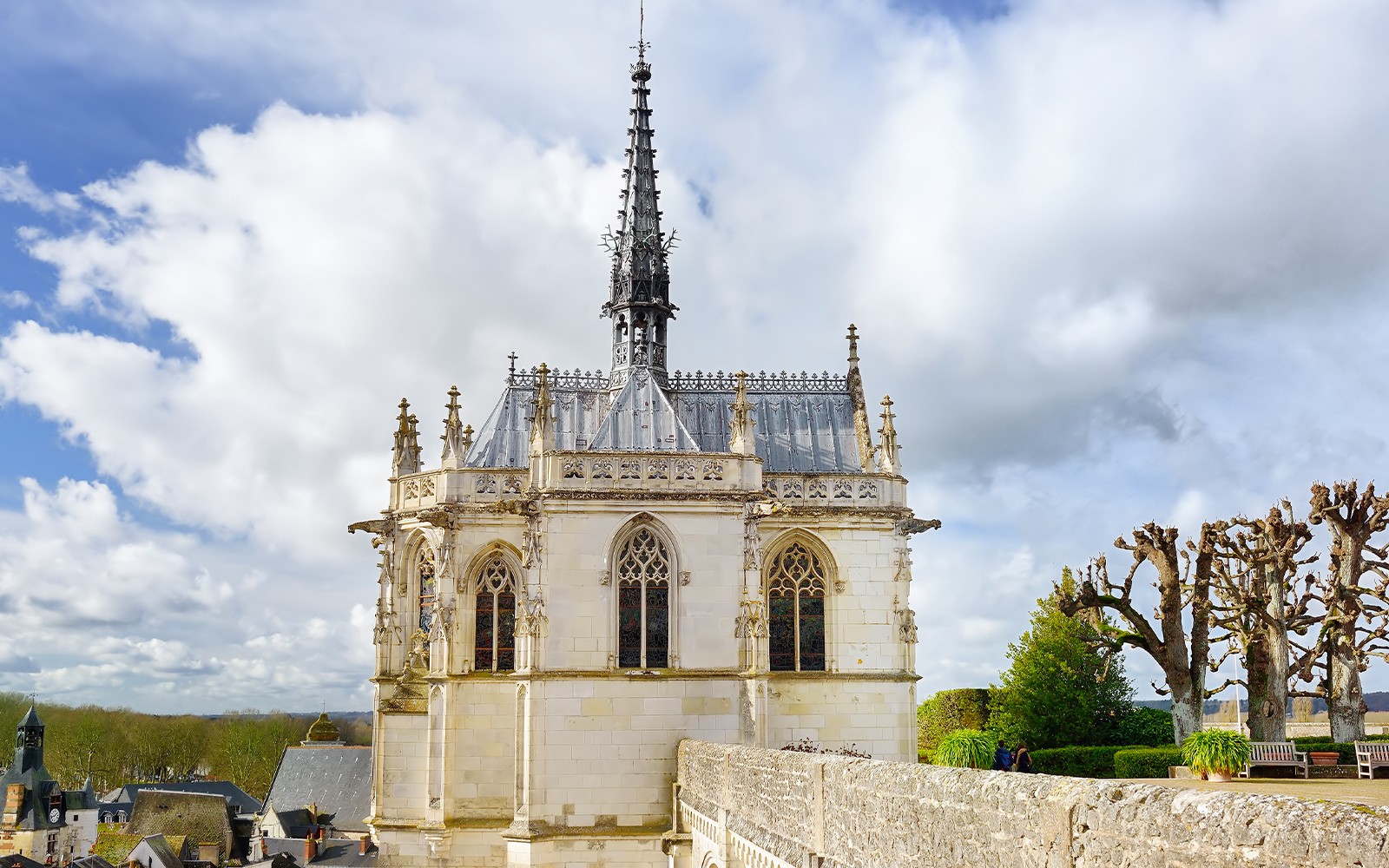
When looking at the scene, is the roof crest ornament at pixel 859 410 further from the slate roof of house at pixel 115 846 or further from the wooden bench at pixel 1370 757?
the slate roof of house at pixel 115 846

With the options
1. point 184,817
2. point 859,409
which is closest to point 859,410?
point 859,409

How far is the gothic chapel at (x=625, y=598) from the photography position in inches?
877

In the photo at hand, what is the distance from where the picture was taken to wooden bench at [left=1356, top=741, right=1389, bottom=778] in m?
21.7

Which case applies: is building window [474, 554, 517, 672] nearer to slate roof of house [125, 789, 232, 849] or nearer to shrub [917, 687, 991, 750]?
shrub [917, 687, 991, 750]

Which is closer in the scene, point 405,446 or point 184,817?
point 405,446

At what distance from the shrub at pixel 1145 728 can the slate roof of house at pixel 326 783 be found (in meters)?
42.7

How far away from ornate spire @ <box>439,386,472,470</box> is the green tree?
73.5ft

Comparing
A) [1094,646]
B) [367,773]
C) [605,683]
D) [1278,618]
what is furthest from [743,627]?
[367,773]

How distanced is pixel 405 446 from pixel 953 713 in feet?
77.9

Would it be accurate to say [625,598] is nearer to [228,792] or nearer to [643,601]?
[643,601]

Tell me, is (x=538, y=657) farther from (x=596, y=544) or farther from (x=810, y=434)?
(x=810, y=434)

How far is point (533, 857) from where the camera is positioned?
842 inches

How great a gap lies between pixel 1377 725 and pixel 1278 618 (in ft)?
52.6

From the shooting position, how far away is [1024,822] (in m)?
7.84
